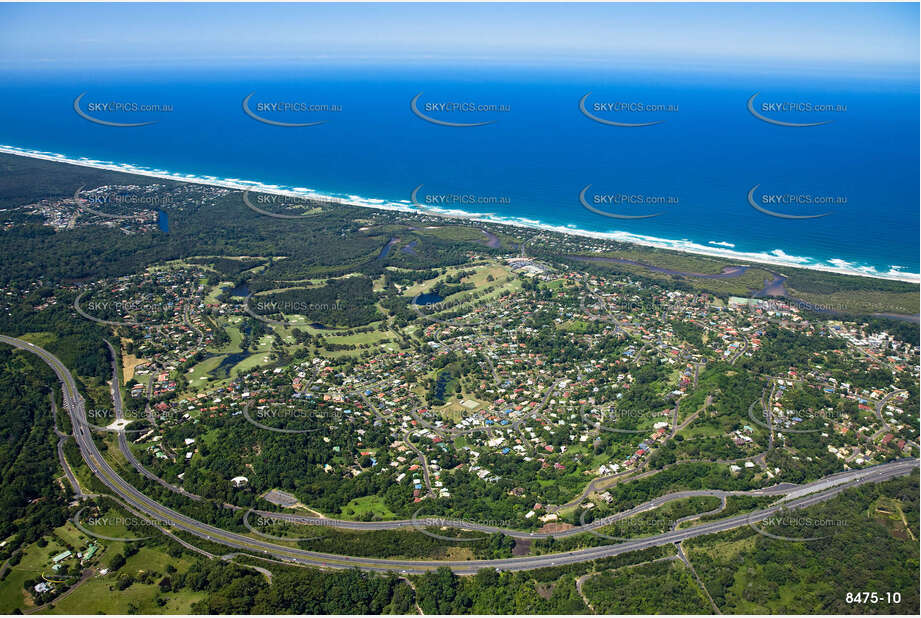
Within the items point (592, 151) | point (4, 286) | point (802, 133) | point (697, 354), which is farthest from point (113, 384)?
point (802, 133)

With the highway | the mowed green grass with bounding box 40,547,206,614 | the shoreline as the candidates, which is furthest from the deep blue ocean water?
the mowed green grass with bounding box 40,547,206,614

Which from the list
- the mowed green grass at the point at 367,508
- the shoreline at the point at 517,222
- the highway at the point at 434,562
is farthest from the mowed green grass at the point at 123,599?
the shoreline at the point at 517,222

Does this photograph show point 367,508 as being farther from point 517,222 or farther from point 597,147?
point 597,147

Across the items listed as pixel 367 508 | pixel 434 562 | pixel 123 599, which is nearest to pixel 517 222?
pixel 367 508

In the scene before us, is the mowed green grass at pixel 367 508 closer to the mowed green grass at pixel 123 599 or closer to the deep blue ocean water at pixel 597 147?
the mowed green grass at pixel 123 599

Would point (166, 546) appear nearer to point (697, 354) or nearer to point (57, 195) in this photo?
point (697, 354)
